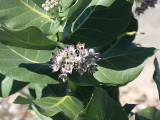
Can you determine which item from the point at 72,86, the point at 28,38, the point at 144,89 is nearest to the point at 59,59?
the point at 28,38

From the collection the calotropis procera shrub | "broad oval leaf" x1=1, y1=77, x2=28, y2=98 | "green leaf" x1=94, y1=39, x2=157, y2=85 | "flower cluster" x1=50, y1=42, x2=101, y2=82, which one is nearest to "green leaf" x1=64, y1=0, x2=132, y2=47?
the calotropis procera shrub

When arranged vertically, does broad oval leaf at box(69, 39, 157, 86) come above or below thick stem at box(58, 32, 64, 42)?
below

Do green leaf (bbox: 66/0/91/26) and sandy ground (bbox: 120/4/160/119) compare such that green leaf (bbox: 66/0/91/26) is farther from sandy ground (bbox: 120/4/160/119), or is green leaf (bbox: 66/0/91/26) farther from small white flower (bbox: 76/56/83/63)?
sandy ground (bbox: 120/4/160/119)

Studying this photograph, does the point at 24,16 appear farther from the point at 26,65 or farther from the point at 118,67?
the point at 118,67

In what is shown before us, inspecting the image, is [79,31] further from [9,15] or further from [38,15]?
[9,15]

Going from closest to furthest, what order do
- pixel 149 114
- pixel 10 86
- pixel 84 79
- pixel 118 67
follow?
pixel 84 79 → pixel 118 67 → pixel 149 114 → pixel 10 86

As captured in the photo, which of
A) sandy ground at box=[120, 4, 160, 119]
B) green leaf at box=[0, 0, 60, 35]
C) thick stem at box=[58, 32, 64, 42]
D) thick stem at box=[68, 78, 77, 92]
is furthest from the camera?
sandy ground at box=[120, 4, 160, 119]

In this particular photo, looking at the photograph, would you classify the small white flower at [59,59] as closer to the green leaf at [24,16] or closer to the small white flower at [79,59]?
the small white flower at [79,59]
